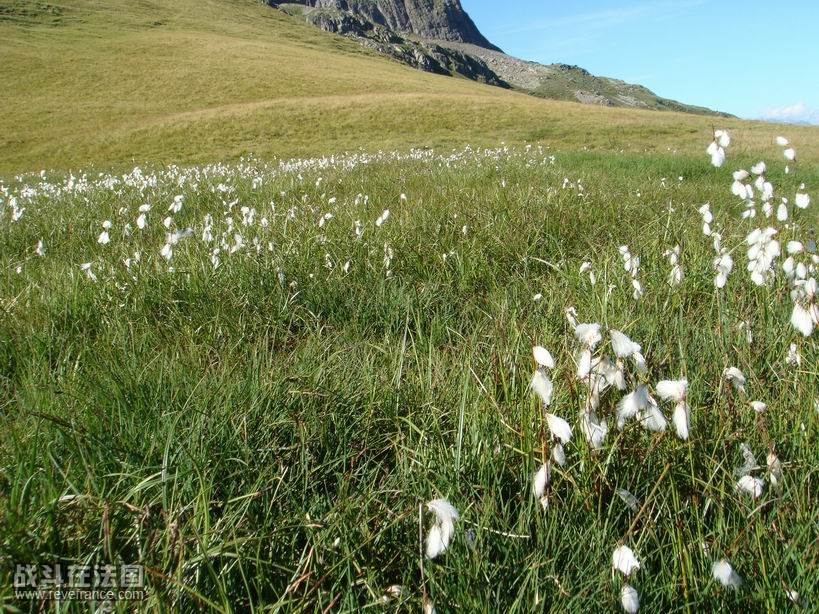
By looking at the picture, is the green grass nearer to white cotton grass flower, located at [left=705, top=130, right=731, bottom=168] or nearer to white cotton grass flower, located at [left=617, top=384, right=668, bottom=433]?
white cotton grass flower, located at [left=617, top=384, right=668, bottom=433]

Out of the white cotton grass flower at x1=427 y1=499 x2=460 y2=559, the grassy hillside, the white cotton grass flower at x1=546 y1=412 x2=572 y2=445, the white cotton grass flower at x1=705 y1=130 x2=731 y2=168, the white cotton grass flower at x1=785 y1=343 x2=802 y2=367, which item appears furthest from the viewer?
the grassy hillside

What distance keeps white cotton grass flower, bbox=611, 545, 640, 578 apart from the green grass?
5 centimetres

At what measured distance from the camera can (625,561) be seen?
4.39 ft

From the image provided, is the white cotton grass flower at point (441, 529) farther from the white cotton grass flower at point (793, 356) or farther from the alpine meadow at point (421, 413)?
the white cotton grass flower at point (793, 356)

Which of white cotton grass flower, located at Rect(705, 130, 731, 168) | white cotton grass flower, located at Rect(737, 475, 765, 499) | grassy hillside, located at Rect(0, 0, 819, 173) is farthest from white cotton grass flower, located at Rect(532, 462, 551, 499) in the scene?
grassy hillside, located at Rect(0, 0, 819, 173)

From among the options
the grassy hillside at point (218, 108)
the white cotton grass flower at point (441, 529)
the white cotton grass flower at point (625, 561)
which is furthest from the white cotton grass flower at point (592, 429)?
the grassy hillside at point (218, 108)

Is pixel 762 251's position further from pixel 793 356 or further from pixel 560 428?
pixel 560 428

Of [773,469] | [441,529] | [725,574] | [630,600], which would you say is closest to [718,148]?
[773,469]

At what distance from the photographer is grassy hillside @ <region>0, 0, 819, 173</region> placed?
110 feet

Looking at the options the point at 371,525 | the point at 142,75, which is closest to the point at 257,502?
the point at 371,525

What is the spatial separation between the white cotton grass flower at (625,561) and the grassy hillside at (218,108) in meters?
26.5

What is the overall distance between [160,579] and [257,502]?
454 mm

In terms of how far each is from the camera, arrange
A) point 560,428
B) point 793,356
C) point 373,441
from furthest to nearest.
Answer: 1. point 793,356
2. point 373,441
3. point 560,428

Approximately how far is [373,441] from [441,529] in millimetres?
1003
